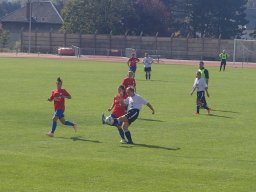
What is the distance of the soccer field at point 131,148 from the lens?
51.8 ft

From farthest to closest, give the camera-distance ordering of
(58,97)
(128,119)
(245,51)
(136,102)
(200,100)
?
(245,51)
(200,100)
(58,97)
(136,102)
(128,119)

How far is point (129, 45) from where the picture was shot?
102 m

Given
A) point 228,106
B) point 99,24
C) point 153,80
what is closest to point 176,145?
point 228,106

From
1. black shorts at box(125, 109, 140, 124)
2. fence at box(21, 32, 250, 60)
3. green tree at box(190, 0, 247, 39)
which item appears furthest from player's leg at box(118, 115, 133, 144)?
green tree at box(190, 0, 247, 39)

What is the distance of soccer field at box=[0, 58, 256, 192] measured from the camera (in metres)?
15.8

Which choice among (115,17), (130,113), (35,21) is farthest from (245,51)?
(130,113)

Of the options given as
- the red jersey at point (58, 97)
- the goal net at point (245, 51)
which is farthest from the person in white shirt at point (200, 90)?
the goal net at point (245, 51)

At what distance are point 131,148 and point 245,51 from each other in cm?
7421

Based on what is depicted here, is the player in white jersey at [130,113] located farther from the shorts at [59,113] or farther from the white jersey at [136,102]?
the shorts at [59,113]

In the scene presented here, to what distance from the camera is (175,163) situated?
724 inches

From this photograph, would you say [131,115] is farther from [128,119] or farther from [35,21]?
[35,21]

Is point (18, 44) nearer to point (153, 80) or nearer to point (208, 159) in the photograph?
point (153, 80)

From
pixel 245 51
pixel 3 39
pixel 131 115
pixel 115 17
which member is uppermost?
pixel 115 17

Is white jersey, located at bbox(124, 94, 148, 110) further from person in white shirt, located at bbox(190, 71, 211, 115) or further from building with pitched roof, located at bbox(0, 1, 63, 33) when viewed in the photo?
building with pitched roof, located at bbox(0, 1, 63, 33)
